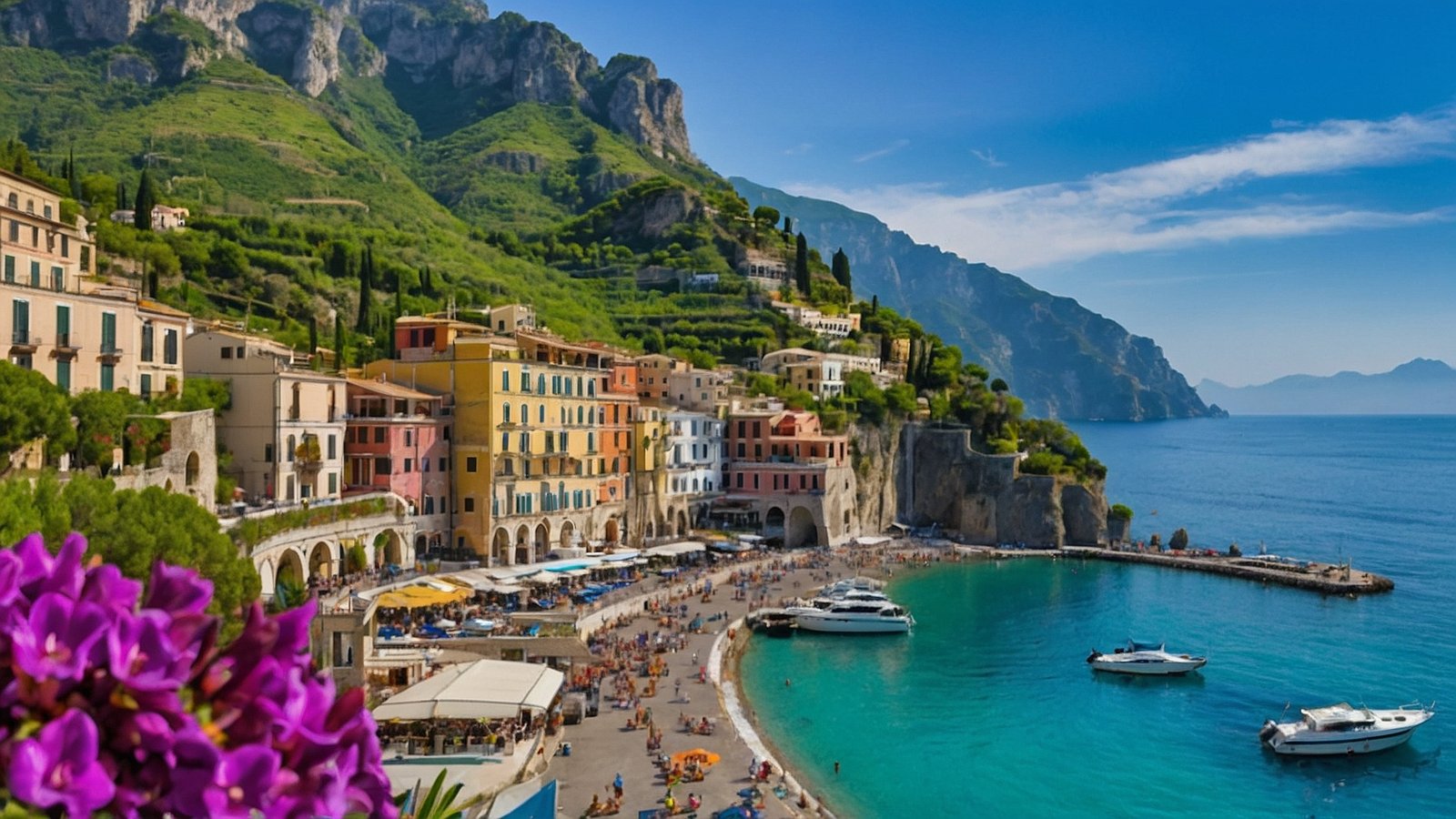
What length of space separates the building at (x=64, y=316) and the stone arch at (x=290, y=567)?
21.4 feet

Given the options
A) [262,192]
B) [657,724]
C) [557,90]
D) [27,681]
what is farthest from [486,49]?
[27,681]

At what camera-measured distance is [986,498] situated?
244ft

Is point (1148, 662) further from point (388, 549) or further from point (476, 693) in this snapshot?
point (388, 549)

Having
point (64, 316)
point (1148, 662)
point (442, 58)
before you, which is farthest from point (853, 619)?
point (442, 58)

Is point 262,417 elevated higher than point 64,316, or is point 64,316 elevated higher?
point 64,316

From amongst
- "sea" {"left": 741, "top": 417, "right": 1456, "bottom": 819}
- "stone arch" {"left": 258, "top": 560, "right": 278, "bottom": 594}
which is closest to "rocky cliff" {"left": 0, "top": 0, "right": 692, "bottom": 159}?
"stone arch" {"left": 258, "top": 560, "right": 278, "bottom": 594}

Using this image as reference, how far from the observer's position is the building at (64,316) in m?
30.0

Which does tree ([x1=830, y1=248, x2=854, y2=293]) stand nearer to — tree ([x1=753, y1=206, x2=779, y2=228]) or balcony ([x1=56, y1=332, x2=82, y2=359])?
tree ([x1=753, y1=206, x2=779, y2=228])

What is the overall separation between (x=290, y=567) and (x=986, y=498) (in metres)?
49.8

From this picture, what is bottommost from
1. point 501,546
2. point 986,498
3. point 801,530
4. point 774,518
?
point 801,530

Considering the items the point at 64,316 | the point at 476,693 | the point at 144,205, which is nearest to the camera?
the point at 476,693

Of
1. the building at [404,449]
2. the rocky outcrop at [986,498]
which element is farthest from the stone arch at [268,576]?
the rocky outcrop at [986,498]

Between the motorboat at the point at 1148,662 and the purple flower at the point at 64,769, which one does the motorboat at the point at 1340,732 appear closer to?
the motorboat at the point at 1148,662

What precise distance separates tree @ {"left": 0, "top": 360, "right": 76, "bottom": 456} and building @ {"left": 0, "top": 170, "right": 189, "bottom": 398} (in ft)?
11.8
